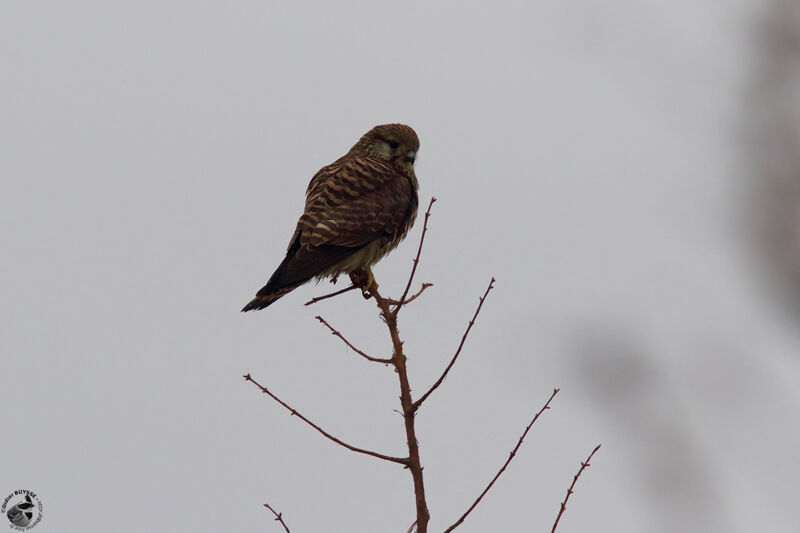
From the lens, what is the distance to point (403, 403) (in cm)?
385

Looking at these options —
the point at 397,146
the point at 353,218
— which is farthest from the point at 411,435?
the point at 397,146

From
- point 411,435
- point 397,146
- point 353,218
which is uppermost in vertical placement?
point 397,146

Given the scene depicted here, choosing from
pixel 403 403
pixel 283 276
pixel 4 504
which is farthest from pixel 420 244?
pixel 4 504

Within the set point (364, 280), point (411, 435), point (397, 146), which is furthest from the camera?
point (397, 146)

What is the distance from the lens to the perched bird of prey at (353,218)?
5.94m

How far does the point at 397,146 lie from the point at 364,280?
1475mm

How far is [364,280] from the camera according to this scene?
605cm

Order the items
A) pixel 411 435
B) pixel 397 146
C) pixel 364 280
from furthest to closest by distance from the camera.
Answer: pixel 397 146 < pixel 364 280 < pixel 411 435

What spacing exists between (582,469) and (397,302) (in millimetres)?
1054

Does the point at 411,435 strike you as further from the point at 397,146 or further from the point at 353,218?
the point at 397,146

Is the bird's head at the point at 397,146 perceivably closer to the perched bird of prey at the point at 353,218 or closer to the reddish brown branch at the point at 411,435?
the perched bird of prey at the point at 353,218

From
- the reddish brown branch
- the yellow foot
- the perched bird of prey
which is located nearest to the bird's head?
the perched bird of prey

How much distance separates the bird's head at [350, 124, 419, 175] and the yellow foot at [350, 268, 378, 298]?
1112 mm

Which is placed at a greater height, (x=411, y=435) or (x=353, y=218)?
(x=353, y=218)
